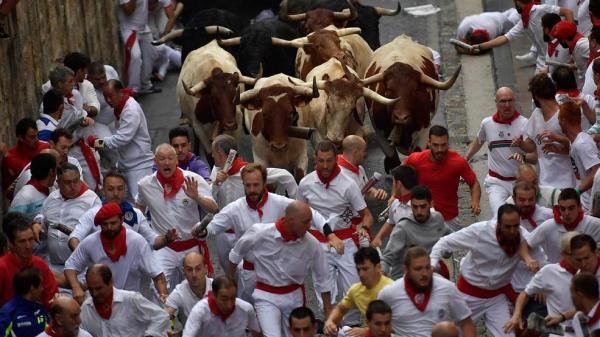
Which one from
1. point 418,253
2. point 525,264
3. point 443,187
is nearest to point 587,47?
point 443,187

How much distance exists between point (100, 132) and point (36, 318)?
532 cm

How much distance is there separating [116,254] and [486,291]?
10.1ft

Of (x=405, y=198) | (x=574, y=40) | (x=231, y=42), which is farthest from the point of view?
(x=231, y=42)

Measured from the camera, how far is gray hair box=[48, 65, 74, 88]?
18.3 metres

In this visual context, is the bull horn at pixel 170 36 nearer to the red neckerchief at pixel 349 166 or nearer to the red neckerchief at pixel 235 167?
the red neckerchief at pixel 235 167

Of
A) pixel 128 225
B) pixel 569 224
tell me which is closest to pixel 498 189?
pixel 569 224

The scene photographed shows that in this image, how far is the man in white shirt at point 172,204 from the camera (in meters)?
16.1

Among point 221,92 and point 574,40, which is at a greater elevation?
point 574,40

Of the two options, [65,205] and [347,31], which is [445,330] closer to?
[65,205]

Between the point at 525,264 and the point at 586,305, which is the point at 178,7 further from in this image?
the point at 586,305

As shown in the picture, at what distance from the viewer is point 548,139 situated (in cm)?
1638

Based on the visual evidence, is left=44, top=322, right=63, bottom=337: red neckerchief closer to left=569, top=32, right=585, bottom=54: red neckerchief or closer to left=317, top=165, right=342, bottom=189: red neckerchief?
left=317, top=165, right=342, bottom=189: red neckerchief

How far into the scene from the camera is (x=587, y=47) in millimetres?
18938

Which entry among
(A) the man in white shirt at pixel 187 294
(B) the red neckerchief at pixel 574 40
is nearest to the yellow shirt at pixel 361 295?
(A) the man in white shirt at pixel 187 294
